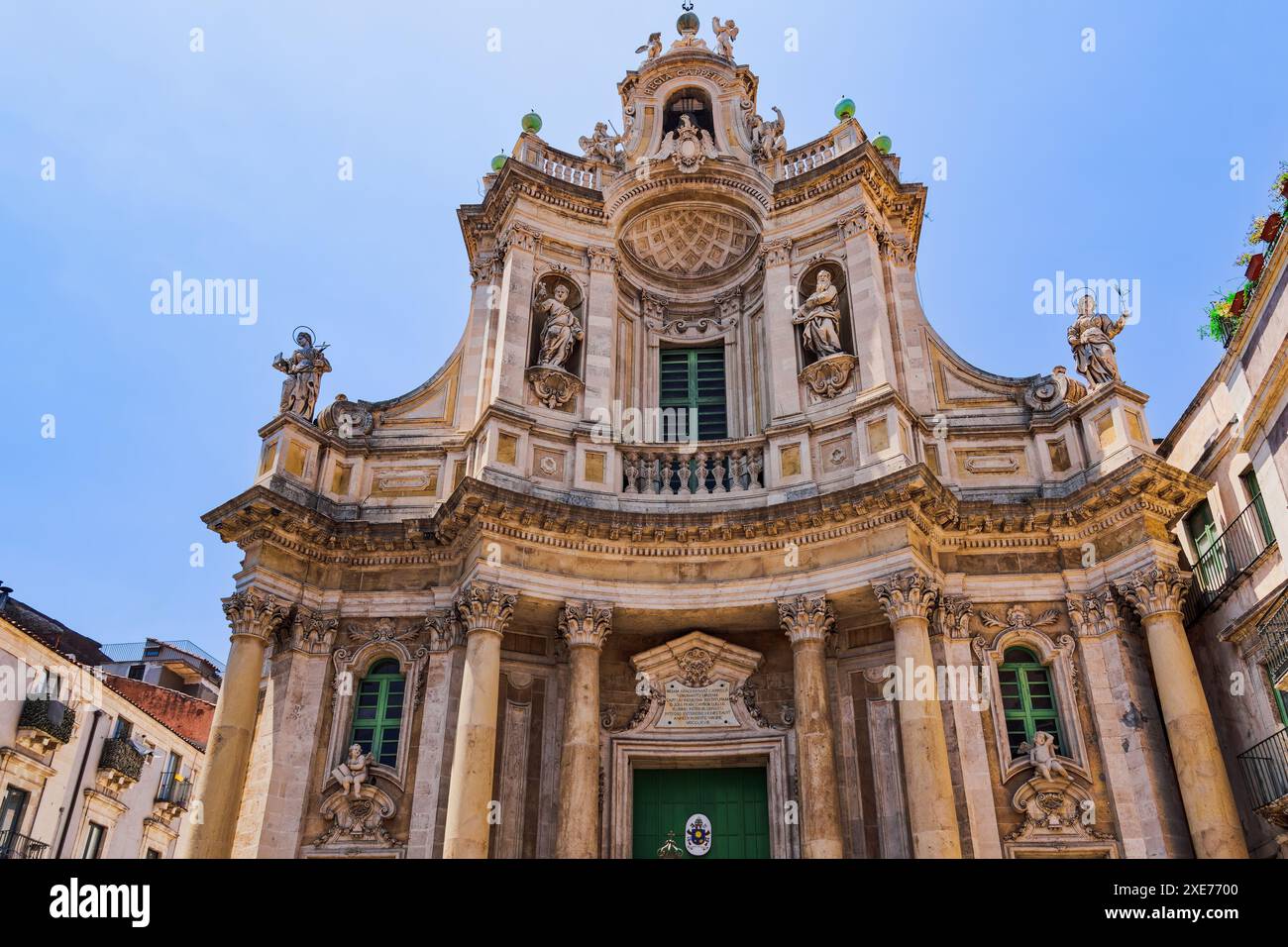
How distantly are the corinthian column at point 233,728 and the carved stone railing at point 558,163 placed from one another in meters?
10.3

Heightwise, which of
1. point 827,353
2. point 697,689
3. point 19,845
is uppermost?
point 827,353

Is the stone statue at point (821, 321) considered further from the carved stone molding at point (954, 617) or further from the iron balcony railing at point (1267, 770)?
the iron balcony railing at point (1267, 770)

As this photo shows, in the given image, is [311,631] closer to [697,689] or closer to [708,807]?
[697,689]

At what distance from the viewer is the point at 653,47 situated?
2270 cm

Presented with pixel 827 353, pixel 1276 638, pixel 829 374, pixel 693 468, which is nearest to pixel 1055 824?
pixel 1276 638

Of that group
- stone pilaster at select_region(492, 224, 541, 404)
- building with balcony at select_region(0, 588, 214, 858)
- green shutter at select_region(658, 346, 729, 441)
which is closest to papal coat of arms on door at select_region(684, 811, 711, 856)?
green shutter at select_region(658, 346, 729, 441)

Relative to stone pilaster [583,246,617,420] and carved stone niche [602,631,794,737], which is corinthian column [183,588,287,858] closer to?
carved stone niche [602,631,794,737]

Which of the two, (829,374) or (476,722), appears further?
(829,374)

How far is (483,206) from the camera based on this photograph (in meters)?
20.2

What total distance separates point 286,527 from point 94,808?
14.9m

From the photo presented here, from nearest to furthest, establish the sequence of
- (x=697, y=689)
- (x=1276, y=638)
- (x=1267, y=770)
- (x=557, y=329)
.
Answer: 1. (x=1276, y=638)
2. (x=1267, y=770)
3. (x=697, y=689)
4. (x=557, y=329)

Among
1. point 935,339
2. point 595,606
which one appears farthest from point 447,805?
point 935,339

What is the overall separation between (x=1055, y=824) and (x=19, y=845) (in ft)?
70.8
